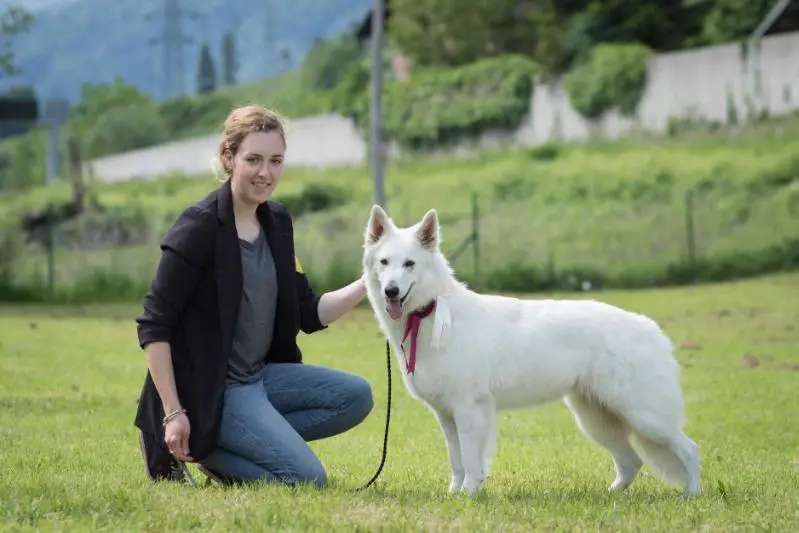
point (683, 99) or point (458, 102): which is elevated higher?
point (458, 102)

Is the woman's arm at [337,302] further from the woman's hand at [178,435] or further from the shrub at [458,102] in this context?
the shrub at [458,102]

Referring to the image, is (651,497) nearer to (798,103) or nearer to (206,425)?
(206,425)

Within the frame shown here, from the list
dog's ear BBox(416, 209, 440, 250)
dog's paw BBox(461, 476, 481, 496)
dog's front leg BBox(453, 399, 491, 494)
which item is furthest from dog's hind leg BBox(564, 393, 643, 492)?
dog's ear BBox(416, 209, 440, 250)

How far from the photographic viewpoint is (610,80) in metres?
34.5

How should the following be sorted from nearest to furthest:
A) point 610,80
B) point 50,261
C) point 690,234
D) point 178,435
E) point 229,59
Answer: point 178,435 < point 690,234 < point 50,261 < point 610,80 < point 229,59

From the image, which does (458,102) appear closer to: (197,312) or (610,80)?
(610,80)

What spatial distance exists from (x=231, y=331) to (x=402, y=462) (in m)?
2.02

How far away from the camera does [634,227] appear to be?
986 inches

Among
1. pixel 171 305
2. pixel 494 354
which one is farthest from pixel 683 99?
pixel 171 305

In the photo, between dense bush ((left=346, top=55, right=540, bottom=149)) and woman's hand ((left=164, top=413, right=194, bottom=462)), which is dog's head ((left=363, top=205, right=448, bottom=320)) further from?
dense bush ((left=346, top=55, right=540, bottom=149))

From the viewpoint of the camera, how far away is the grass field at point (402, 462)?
5.43 m

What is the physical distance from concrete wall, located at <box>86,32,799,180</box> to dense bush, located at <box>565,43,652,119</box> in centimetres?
28

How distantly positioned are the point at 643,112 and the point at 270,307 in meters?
29.0

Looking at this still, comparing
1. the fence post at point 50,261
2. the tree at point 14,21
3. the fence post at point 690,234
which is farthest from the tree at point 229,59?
the tree at point 14,21
